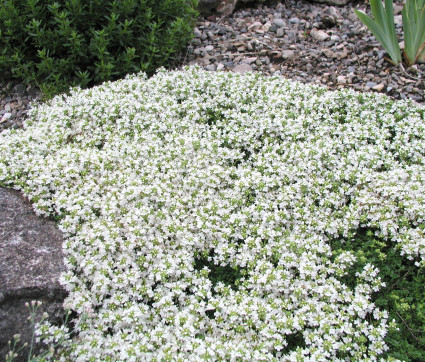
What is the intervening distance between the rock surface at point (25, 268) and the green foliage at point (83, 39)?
10.4ft

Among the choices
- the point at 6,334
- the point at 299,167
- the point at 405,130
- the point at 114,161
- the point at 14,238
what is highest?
the point at 405,130

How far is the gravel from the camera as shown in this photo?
6.94 m

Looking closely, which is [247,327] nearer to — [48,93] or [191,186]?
[191,186]

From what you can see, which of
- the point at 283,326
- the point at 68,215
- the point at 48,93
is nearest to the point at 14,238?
the point at 68,215

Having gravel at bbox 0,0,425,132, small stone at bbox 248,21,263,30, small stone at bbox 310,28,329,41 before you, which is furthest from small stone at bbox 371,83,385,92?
small stone at bbox 248,21,263,30

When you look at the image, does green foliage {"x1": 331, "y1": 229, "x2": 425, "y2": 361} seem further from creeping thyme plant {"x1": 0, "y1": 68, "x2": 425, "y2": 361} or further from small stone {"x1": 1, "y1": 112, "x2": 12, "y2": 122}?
small stone {"x1": 1, "y1": 112, "x2": 12, "y2": 122}

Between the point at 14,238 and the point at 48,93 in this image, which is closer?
the point at 14,238

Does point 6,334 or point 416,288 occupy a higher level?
point 416,288

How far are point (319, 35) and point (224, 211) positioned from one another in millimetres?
5490

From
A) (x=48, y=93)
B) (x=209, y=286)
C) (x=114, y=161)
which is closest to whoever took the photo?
(x=209, y=286)

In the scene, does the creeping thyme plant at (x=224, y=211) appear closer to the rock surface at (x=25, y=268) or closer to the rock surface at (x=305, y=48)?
the rock surface at (x=25, y=268)

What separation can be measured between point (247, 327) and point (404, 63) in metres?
5.73

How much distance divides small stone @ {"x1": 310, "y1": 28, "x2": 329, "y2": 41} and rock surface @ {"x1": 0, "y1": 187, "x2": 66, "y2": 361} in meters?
6.28

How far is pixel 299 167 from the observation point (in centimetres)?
459
